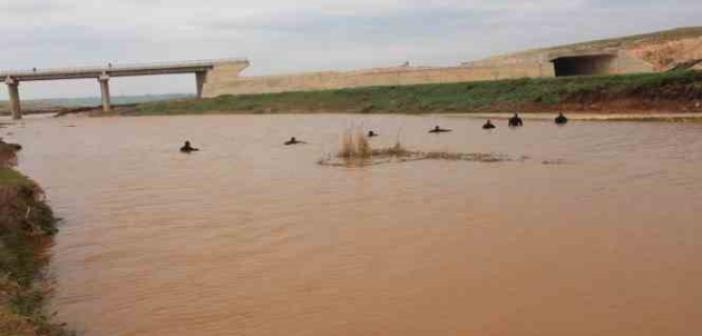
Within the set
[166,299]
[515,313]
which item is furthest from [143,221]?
[515,313]

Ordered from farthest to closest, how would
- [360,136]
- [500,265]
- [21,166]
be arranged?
[21,166] → [360,136] → [500,265]

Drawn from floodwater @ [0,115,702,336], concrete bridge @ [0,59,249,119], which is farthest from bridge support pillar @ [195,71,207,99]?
floodwater @ [0,115,702,336]

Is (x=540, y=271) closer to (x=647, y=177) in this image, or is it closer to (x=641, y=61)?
(x=647, y=177)

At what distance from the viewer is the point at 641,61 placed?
5491 cm

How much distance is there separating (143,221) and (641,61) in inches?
1885

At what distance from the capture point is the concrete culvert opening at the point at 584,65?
5825 cm

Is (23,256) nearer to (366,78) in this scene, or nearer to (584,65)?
(584,65)

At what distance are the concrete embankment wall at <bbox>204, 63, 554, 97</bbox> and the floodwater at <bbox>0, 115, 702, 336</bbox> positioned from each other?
39.0 m

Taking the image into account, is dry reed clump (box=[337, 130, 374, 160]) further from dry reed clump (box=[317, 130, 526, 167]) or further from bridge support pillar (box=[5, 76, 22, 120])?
bridge support pillar (box=[5, 76, 22, 120])

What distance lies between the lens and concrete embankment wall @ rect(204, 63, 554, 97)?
6056cm

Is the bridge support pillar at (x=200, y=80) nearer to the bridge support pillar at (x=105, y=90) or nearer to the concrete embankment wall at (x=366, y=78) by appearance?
the concrete embankment wall at (x=366, y=78)

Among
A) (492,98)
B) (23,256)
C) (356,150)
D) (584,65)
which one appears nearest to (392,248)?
(23,256)

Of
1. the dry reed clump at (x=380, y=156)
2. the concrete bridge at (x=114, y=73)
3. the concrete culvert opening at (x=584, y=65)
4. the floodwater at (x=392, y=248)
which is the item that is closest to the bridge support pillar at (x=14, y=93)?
the concrete bridge at (x=114, y=73)

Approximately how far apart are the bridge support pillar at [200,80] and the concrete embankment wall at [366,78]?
3.99 ft
